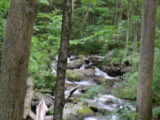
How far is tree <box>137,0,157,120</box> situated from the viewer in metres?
6.41

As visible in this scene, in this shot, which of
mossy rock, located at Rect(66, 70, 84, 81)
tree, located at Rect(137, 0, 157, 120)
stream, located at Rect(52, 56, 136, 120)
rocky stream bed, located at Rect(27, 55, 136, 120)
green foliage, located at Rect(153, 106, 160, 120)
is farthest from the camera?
mossy rock, located at Rect(66, 70, 84, 81)

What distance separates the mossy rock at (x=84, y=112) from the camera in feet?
24.4

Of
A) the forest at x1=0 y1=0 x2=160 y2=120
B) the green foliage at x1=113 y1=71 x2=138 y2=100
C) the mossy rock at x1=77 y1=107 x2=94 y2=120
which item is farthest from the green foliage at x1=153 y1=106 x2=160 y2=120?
the mossy rock at x1=77 y1=107 x2=94 y2=120

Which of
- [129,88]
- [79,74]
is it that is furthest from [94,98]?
[79,74]

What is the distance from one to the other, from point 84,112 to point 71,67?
24.8ft

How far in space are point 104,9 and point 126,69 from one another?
24.4ft

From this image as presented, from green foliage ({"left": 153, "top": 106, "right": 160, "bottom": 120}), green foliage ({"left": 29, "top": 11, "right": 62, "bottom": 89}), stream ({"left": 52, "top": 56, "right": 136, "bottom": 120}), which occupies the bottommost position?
stream ({"left": 52, "top": 56, "right": 136, "bottom": 120})

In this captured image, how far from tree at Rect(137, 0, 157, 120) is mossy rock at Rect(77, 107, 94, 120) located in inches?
66.9

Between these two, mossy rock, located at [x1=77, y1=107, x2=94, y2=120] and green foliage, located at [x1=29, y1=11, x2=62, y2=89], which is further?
green foliage, located at [x1=29, y1=11, x2=62, y2=89]

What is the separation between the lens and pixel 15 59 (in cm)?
306

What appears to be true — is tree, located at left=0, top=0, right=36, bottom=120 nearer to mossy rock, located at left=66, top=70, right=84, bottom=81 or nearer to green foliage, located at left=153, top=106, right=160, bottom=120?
green foliage, located at left=153, top=106, right=160, bottom=120

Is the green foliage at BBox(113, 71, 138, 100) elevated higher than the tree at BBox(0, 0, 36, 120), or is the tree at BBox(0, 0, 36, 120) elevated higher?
the tree at BBox(0, 0, 36, 120)

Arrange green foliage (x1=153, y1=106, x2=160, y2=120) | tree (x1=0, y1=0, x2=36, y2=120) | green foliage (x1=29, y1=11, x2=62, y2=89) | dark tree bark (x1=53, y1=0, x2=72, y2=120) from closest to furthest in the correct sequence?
tree (x1=0, y1=0, x2=36, y2=120) → dark tree bark (x1=53, y1=0, x2=72, y2=120) → green foliage (x1=153, y1=106, x2=160, y2=120) → green foliage (x1=29, y1=11, x2=62, y2=89)

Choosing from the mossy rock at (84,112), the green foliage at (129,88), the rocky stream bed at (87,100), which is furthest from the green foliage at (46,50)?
the green foliage at (129,88)
